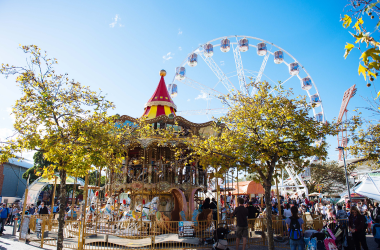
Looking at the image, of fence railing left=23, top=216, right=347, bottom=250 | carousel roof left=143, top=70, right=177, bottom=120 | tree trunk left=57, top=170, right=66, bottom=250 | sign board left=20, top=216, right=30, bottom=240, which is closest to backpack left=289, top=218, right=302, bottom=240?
fence railing left=23, top=216, right=347, bottom=250

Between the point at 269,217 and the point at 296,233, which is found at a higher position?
the point at 269,217

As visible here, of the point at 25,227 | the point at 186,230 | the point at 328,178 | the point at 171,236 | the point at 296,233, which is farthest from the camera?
the point at 328,178

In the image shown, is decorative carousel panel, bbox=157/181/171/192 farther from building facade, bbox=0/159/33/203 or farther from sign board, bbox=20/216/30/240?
building facade, bbox=0/159/33/203

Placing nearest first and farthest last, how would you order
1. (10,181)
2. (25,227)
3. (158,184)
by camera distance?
(25,227)
(158,184)
(10,181)

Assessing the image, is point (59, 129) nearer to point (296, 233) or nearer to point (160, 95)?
point (296, 233)

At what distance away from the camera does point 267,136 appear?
24.6 ft

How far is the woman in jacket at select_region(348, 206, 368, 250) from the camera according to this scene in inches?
286

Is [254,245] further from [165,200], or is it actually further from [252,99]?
[165,200]

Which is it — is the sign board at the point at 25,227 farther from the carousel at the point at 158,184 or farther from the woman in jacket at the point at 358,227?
→ the woman in jacket at the point at 358,227

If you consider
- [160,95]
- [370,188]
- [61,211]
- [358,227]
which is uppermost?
[160,95]

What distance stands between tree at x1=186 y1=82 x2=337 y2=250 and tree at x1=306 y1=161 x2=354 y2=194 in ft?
104

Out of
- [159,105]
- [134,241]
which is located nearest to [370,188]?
[159,105]

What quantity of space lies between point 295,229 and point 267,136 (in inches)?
99.7

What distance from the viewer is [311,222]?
31.4ft
